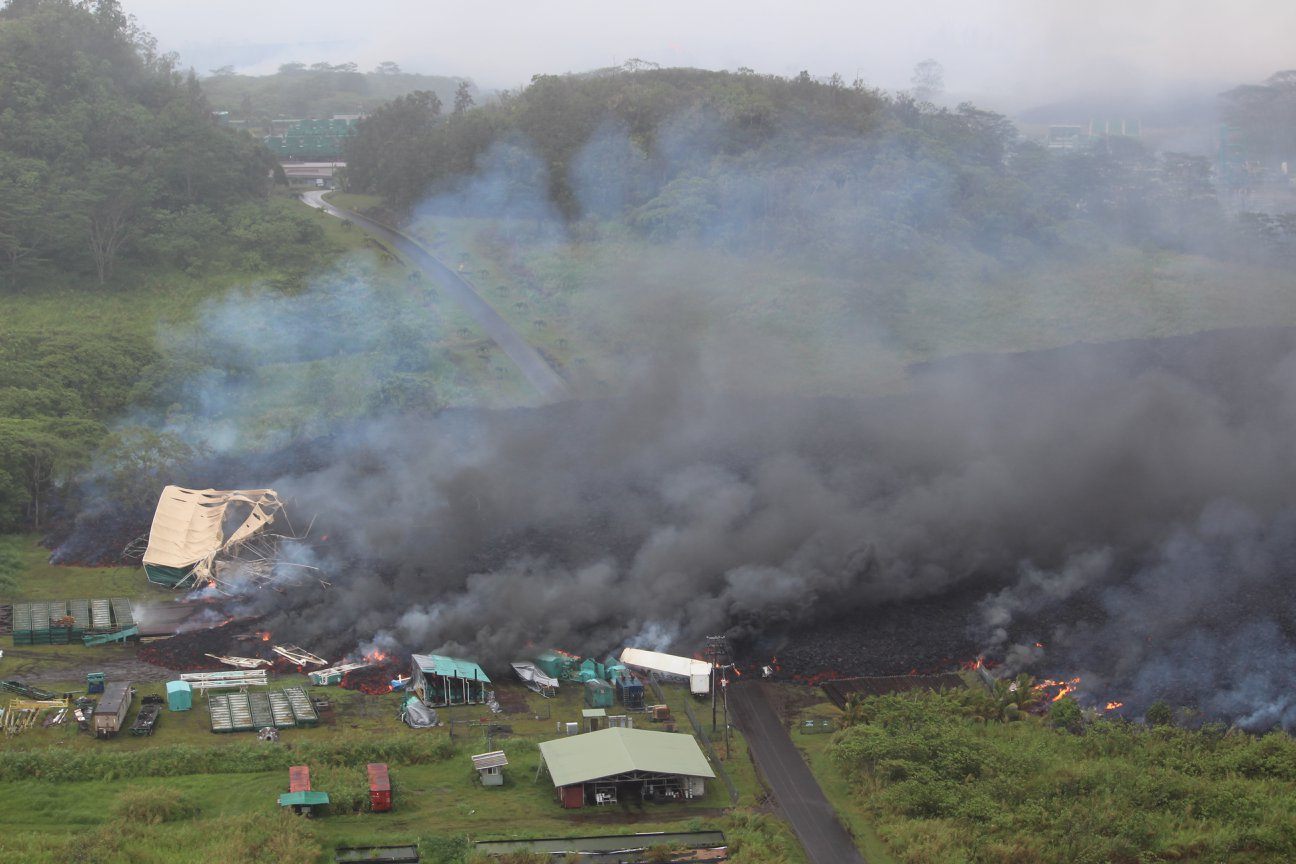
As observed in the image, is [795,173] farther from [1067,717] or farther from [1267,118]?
[1067,717]

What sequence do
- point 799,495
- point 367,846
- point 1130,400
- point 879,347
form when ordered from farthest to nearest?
point 879,347 → point 1130,400 → point 799,495 → point 367,846

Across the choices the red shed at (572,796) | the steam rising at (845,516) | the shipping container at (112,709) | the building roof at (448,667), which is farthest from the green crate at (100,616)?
the red shed at (572,796)

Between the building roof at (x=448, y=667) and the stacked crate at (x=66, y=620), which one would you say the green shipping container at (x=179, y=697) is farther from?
the building roof at (x=448, y=667)

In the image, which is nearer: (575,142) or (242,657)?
(242,657)

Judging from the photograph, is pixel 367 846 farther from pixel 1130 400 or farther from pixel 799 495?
pixel 1130 400

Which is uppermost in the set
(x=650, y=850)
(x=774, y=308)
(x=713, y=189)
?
(x=713, y=189)

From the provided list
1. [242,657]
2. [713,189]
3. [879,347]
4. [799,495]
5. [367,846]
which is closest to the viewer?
[367,846]

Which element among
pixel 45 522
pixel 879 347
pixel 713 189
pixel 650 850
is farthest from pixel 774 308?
pixel 650 850

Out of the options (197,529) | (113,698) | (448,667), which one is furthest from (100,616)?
(448,667)
